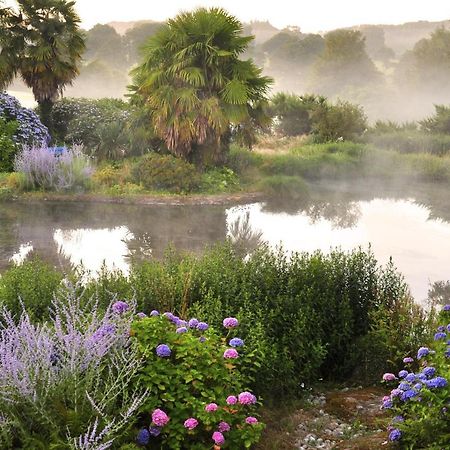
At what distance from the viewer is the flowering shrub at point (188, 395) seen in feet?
12.0

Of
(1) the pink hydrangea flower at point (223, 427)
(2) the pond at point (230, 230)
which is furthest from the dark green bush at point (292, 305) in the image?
(2) the pond at point (230, 230)

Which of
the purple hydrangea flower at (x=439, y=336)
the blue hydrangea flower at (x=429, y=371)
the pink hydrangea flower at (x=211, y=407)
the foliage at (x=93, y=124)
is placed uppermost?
the foliage at (x=93, y=124)

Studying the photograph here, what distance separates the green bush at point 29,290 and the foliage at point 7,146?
11.6 metres

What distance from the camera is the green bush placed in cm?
536

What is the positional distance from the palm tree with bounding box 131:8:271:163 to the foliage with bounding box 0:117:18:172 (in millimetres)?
4056

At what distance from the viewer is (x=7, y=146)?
16812mm

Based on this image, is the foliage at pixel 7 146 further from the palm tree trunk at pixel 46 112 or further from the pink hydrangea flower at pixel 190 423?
the pink hydrangea flower at pixel 190 423

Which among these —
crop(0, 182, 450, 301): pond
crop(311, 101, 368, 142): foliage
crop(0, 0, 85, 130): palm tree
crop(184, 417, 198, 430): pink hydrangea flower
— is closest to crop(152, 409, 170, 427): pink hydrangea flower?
crop(184, 417, 198, 430): pink hydrangea flower

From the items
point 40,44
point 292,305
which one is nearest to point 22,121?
point 40,44

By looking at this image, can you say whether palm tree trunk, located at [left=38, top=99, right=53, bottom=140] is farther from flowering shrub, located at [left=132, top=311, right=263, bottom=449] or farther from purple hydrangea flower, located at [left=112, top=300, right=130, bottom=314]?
flowering shrub, located at [left=132, top=311, right=263, bottom=449]

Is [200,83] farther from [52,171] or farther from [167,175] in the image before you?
[52,171]

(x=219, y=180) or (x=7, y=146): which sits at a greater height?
(x=7, y=146)

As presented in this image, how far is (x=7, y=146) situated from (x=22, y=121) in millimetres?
1915

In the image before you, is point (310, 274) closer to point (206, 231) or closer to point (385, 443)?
point (385, 443)
